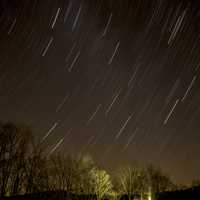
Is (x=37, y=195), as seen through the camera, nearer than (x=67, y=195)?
Yes

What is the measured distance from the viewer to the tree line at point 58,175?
106 feet

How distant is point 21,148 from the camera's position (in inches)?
1264

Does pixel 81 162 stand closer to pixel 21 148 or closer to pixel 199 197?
pixel 21 148

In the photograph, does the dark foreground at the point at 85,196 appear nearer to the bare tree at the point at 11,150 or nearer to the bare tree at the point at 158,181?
the bare tree at the point at 11,150

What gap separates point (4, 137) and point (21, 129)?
5.55 feet

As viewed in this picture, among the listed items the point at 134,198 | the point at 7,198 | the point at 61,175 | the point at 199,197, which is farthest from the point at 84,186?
the point at 199,197

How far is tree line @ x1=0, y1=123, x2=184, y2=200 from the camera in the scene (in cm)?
Answer: 3219

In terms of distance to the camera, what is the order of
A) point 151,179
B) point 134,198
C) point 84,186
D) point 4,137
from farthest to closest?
point 151,179
point 84,186
point 134,198
point 4,137

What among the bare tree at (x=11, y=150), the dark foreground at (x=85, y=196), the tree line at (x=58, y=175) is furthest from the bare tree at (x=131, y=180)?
the bare tree at (x=11, y=150)

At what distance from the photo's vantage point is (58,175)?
134 feet

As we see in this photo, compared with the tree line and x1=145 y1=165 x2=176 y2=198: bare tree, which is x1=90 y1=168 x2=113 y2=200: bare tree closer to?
the tree line

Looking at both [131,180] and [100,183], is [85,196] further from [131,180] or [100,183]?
[131,180]

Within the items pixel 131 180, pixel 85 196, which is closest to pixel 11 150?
pixel 85 196

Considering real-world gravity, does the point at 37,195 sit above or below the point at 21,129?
below
